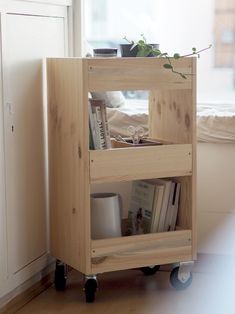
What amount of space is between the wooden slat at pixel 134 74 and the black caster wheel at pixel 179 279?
0.69m

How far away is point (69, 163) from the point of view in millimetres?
2449

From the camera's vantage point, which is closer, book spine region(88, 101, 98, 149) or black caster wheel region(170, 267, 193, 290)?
book spine region(88, 101, 98, 149)

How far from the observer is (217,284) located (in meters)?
Result: 2.65

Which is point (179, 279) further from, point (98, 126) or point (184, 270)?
point (98, 126)

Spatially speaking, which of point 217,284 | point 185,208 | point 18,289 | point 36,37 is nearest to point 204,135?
point 185,208

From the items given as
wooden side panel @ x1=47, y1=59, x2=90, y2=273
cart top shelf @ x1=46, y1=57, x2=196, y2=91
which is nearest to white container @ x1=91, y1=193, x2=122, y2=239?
wooden side panel @ x1=47, y1=59, x2=90, y2=273

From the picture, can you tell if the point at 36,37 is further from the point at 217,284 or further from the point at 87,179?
the point at 217,284

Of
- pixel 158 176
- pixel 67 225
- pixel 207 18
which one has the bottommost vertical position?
pixel 67 225

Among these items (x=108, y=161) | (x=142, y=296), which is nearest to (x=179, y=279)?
(x=142, y=296)

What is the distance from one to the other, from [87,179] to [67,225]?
0.25m

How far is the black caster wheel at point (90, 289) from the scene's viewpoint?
242 cm

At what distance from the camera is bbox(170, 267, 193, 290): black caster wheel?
8.37 ft

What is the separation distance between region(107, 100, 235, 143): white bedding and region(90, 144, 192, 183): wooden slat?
1.16 feet

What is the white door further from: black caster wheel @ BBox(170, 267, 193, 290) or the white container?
black caster wheel @ BBox(170, 267, 193, 290)
